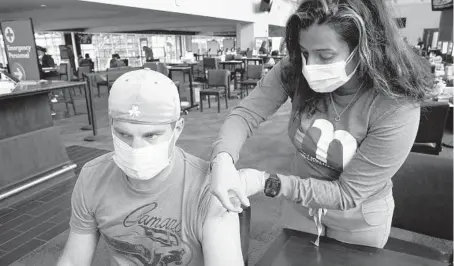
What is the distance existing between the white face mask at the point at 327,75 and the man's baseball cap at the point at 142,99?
0.40m

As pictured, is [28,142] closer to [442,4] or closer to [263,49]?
[263,49]

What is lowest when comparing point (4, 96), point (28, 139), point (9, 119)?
point (28, 139)

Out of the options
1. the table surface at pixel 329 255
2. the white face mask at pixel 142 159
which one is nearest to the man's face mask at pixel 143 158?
the white face mask at pixel 142 159

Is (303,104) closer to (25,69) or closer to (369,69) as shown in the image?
(369,69)

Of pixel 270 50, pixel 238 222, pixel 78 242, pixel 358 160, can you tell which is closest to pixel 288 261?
pixel 238 222

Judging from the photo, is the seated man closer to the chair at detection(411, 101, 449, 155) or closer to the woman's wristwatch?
the woman's wristwatch

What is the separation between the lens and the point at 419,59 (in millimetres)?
948

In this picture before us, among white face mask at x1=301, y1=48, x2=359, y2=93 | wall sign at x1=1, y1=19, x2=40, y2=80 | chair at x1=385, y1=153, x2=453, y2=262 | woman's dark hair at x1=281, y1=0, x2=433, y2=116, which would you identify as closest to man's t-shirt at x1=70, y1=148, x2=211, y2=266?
white face mask at x1=301, y1=48, x2=359, y2=93

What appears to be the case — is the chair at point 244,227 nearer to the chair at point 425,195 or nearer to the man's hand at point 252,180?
the man's hand at point 252,180

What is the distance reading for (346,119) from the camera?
3.11 feet

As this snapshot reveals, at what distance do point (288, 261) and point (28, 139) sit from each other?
306cm

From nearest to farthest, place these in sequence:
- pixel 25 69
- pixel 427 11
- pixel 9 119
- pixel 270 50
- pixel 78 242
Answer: pixel 78 242, pixel 9 119, pixel 25 69, pixel 270 50, pixel 427 11

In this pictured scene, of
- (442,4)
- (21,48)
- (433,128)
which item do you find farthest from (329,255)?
(442,4)

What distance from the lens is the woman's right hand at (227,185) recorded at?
0.78 meters
